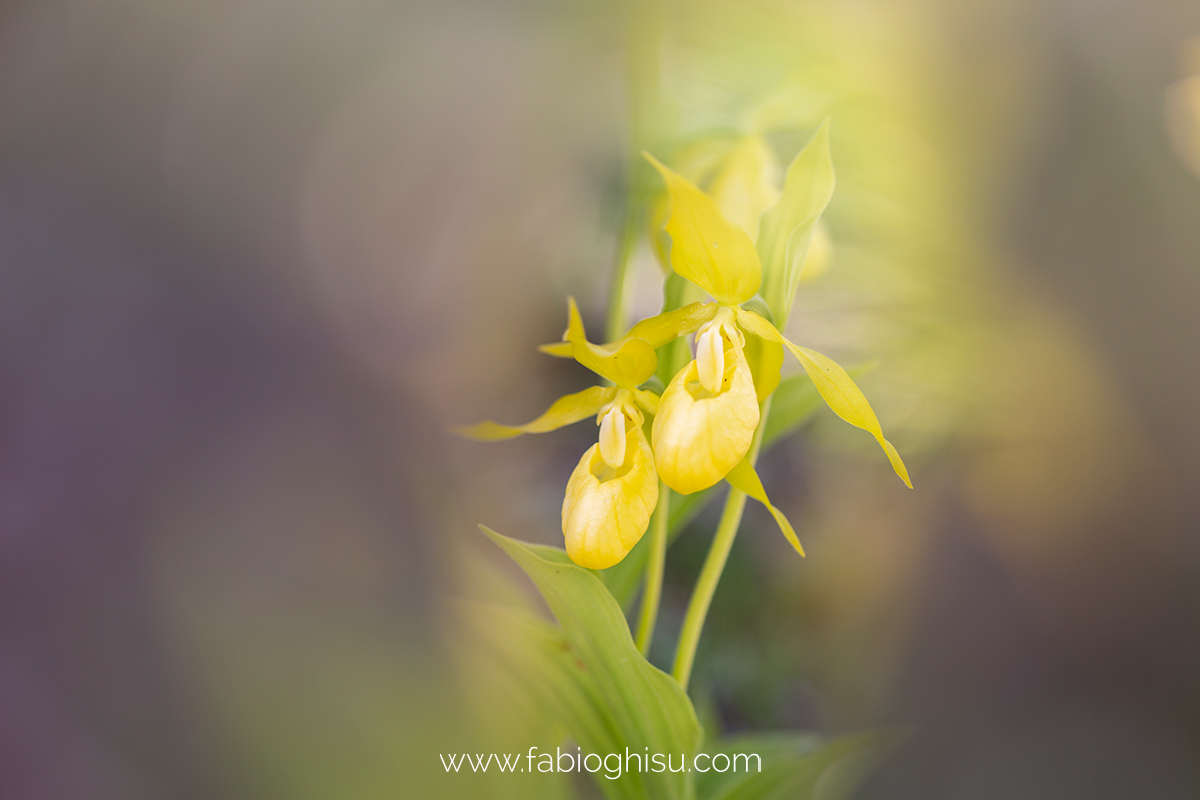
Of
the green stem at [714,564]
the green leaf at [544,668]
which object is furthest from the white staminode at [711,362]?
the green leaf at [544,668]

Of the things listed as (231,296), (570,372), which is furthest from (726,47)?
(231,296)

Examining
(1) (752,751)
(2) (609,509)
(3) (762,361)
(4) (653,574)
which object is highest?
(3) (762,361)

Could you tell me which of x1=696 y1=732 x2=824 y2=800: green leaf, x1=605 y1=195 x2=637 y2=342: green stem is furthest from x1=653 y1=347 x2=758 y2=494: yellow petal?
x1=696 y1=732 x2=824 y2=800: green leaf

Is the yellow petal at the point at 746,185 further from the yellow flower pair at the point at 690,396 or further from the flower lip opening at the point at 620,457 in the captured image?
the flower lip opening at the point at 620,457

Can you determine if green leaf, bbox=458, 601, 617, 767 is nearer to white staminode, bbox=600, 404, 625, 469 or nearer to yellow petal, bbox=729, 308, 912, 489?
white staminode, bbox=600, 404, 625, 469

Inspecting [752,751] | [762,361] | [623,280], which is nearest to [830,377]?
[762,361]

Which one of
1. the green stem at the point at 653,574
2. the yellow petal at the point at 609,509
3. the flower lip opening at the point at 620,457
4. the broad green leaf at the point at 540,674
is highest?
the flower lip opening at the point at 620,457

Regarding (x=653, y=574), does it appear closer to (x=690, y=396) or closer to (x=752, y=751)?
(x=690, y=396)
